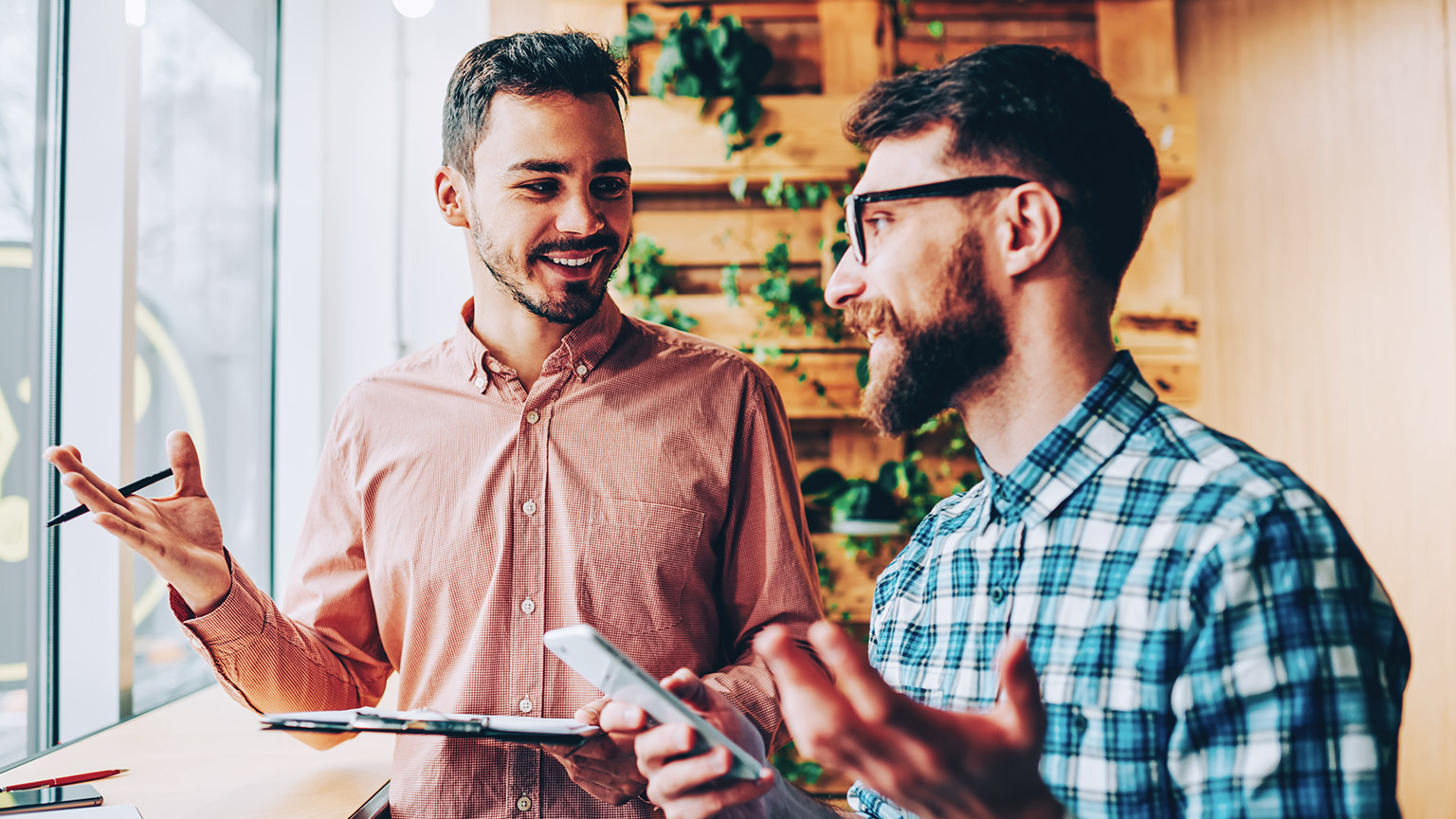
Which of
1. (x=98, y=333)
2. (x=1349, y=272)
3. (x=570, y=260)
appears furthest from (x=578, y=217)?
(x=1349, y=272)

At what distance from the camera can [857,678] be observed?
61 cm

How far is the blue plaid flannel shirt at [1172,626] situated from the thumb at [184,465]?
1056 mm

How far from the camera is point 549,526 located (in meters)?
1.49

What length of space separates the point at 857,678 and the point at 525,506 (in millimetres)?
977

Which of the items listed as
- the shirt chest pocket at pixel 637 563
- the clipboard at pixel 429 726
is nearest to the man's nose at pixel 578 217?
the shirt chest pocket at pixel 637 563

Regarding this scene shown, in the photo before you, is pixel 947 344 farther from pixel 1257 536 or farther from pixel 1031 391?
pixel 1257 536

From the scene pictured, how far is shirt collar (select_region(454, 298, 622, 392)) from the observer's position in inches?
61.7

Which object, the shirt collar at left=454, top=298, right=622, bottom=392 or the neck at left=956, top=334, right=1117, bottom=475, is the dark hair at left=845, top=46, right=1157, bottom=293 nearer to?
the neck at left=956, top=334, right=1117, bottom=475

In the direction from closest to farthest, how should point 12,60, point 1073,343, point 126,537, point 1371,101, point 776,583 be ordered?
point 1073,343, point 126,537, point 776,583, point 12,60, point 1371,101

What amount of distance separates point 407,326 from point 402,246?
244 millimetres

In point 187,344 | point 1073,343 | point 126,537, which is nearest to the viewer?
point 1073,343

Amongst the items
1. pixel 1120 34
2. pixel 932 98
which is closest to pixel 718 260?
pixel 1120 34

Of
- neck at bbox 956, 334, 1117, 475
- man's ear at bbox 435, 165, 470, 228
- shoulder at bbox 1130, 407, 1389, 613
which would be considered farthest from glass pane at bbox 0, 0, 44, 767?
shoulder at bbox 1130, 407, 1389, 613

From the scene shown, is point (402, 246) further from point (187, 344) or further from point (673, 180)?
point (673, 180)
